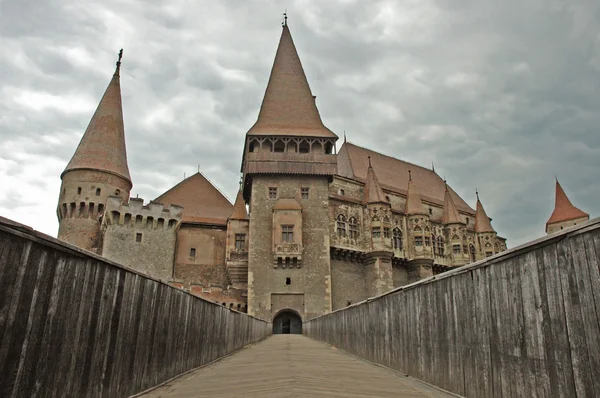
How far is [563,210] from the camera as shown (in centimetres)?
4881

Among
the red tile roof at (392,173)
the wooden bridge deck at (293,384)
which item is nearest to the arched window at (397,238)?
the red tile roof at (392,173)

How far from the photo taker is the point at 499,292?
171 inches

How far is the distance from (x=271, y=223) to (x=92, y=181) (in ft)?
45.9

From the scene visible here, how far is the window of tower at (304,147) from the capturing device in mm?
33369

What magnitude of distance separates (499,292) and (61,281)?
4.07 meters

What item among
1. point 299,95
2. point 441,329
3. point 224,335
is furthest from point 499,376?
point 299,95

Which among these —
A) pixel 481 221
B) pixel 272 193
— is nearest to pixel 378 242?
pixel 272 193

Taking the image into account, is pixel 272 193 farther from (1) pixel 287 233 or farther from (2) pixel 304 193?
Answer: (1) pixel 287 233

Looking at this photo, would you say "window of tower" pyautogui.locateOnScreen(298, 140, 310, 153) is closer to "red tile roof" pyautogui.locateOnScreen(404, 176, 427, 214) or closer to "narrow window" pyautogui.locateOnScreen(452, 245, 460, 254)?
"red tile roof" pyautogui.locateOnScreen(404, 176, 427, 214)

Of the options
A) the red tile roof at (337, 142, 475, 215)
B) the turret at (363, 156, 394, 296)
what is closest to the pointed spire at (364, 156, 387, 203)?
the turret at (363, 156, 394, 296)

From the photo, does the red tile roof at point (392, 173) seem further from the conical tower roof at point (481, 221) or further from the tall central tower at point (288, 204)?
the tall central tower at point (288, 204)

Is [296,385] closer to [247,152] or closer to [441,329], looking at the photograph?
[441,329]

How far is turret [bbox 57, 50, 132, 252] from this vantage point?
31.4m

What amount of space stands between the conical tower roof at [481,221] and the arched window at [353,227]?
15.7 metres
